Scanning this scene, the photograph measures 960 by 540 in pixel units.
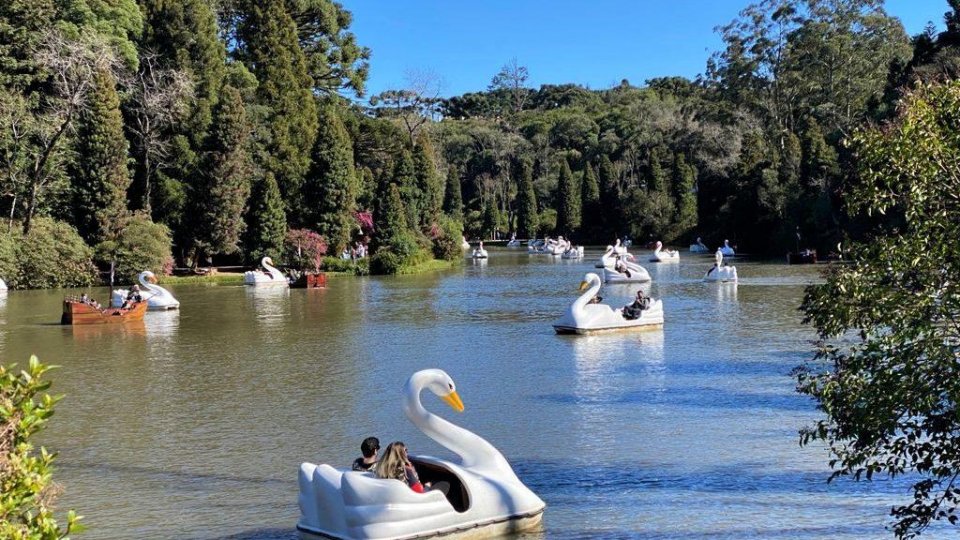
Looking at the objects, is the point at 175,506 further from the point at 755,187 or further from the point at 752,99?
the point at 752,99

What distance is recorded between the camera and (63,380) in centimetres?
1881

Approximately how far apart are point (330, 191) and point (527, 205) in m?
48.4

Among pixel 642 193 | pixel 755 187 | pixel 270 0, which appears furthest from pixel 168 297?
pixel 642 193

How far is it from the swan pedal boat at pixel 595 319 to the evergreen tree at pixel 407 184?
35534mm

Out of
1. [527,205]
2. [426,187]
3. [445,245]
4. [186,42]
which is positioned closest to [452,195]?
[527,205]

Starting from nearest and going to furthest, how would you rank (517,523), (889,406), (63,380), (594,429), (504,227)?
1. (889,406)
2. (517,523)
3. (594,429)
4. (63,380)
5. (504,227)

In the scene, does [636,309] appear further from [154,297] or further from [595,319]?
[154,297]

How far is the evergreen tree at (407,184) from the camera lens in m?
59.5

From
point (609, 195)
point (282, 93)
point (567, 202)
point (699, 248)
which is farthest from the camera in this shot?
point (567, 202)

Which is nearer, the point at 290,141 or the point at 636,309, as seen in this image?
the point at 636,309

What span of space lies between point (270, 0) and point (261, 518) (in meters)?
50.8

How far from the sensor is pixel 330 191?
178 feet

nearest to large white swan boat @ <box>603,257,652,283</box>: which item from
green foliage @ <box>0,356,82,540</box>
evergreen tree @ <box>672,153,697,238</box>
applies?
green foliage @ <box>0,356,82,540</box>

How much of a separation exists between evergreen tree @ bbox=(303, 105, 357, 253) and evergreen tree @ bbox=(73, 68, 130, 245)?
1088 centimetres
